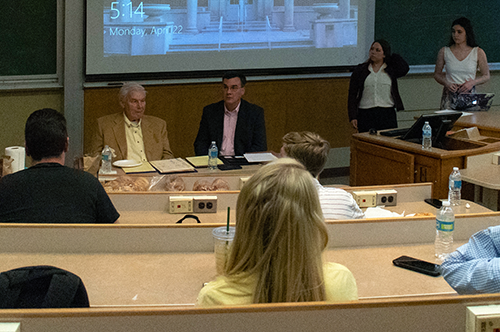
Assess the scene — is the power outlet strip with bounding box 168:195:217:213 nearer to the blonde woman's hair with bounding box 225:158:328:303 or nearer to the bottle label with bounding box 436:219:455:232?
the bottle label with bounding box 436:219:455:232

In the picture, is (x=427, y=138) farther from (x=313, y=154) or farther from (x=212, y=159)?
(x=313, y=154)

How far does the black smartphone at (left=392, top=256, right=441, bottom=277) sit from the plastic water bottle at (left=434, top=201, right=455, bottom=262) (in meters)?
0.12

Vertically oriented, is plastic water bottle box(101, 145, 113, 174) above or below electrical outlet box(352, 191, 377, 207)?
above

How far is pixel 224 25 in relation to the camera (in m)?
6.57

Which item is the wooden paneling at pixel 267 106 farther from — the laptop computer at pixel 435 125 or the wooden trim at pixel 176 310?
the wooden trim at pixel 176 310

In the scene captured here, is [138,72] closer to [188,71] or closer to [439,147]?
[188,71]

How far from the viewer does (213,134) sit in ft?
17.5

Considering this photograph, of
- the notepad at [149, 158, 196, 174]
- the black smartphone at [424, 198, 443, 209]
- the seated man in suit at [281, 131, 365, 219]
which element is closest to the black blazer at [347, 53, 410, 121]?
the notepad at [149, 158, 196, 174]

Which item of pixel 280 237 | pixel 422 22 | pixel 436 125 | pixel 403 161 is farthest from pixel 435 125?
pixel 280 237

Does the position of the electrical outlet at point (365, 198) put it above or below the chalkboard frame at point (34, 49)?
below

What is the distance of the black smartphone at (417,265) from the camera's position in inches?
94.2

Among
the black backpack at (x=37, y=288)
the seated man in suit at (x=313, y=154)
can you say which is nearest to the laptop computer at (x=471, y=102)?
the seated man in suit at (x=313, y=154)

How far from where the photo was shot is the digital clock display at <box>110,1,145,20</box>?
6.06 m

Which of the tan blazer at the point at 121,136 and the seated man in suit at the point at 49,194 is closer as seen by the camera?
the seated man in suit at the point at 49,194
